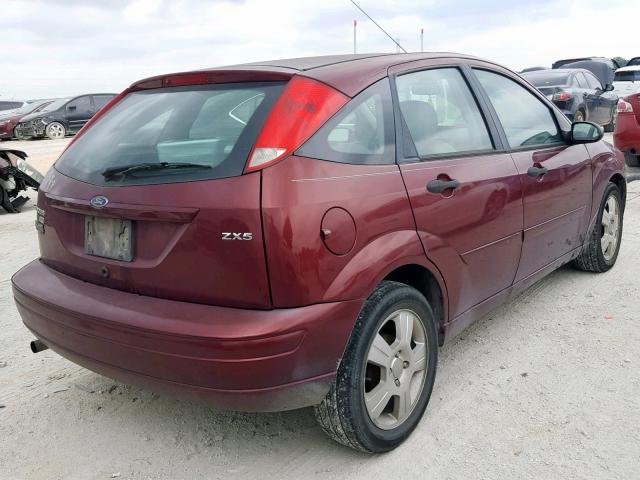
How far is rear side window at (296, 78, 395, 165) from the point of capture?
2.28 meters

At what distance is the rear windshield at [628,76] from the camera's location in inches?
617

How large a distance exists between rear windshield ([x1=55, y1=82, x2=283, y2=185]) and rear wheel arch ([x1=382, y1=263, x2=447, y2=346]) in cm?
91

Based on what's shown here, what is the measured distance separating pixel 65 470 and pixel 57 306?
68 centimetres

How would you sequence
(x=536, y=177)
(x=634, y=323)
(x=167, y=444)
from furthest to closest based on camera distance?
(x=634, y=323) → (x=536, y=177) → (x=167, y=444)

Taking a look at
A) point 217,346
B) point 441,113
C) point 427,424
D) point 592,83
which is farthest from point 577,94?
point 217,346

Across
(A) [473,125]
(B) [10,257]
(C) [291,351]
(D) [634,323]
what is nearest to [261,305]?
(C) [291,351]

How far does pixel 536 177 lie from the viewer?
340 cm

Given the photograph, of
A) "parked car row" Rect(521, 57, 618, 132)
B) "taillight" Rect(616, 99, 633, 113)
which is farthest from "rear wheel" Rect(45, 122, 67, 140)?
"taillight" Rect(616, 99, 633, 113)

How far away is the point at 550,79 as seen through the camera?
12.6m

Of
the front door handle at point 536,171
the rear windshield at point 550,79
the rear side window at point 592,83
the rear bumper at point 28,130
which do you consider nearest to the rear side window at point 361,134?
the front door handle at point 536,171

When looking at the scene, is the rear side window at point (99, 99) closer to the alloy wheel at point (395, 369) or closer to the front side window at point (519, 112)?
the front side window at point (519, 112)

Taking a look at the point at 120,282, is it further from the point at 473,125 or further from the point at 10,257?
the point at 10,257

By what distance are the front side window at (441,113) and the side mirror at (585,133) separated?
999mm

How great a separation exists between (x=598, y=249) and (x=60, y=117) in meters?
19.3
